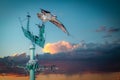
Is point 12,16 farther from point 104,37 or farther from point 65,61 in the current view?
point 104,37

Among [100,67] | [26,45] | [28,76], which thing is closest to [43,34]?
[26,45]

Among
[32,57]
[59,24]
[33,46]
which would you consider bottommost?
[32,57]

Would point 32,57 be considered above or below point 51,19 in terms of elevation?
below

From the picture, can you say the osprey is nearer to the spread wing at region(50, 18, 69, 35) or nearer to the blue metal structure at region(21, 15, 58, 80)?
the spread wing at region(50, 18, 69, 35)

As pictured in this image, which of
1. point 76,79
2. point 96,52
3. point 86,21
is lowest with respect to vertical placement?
point 76,79

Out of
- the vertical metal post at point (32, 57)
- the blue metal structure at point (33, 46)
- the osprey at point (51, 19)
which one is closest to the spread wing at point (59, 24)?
the osprey at point (51, 19)

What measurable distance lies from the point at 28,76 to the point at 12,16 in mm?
842

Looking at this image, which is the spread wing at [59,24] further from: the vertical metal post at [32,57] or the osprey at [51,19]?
the vertical metal post at [32,57]

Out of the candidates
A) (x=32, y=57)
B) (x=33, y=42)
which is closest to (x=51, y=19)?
(x=33, y=42)

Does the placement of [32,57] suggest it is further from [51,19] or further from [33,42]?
[51,19]

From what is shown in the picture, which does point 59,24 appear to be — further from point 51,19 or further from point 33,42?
point 33,42

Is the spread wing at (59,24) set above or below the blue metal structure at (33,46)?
above

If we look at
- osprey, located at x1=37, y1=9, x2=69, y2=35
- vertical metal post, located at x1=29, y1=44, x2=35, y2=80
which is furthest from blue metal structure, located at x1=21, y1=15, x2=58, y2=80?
osprey, located at x1=37, y1=9, x2=69, y2=35

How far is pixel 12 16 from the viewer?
15.7 ft
